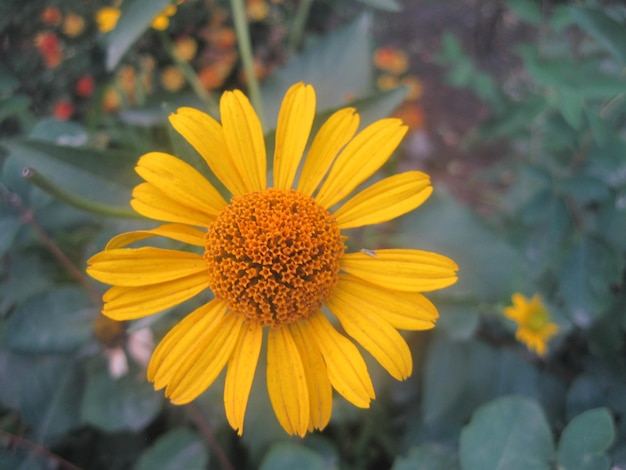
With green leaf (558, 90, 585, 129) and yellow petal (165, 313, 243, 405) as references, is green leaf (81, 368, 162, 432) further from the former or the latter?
green leaf (558, 90, 585, 129)

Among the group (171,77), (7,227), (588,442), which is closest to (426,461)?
(588,442)

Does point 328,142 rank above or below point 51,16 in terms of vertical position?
below

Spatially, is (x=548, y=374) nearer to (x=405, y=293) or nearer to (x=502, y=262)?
(x=502, y=262)

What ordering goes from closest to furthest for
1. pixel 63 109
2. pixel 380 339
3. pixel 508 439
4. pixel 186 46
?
pixel 380 339 < pixel 508 439 < pixel 63 109 < pixel 186 46

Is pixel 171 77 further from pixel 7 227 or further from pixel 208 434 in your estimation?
pixel 208 434

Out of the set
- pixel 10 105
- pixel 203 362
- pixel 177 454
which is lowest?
pixel 177 454

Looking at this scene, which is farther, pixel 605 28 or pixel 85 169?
pixel 605 28

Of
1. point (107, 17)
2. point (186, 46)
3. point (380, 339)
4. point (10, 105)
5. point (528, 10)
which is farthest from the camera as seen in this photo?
point (186, 46)

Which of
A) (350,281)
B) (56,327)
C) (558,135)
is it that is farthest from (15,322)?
(558,135)
